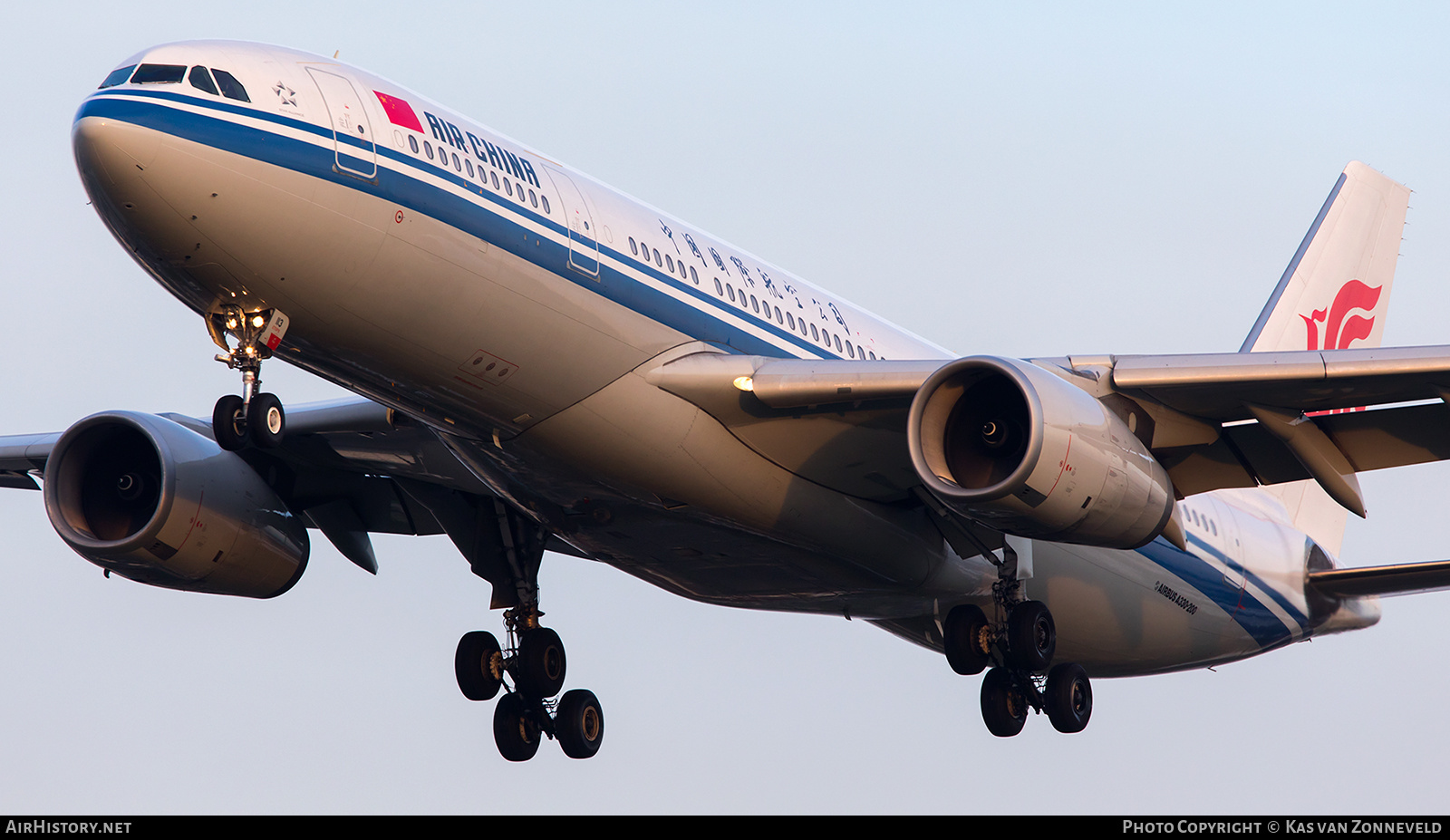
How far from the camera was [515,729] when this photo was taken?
24.1 m

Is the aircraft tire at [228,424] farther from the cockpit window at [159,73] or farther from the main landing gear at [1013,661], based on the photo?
the main landing gear at [1013,661]

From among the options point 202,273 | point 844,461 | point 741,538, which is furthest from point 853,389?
point 202,273

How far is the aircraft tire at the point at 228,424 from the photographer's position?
16281 millimetres

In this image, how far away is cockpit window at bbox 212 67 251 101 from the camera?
52.8 ft

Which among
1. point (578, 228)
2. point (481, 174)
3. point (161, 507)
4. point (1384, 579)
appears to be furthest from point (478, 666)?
point (1384, 579)

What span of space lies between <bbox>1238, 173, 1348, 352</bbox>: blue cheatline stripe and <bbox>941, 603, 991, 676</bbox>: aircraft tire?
10.5 metres

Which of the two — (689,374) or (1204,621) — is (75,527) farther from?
(1204,621)

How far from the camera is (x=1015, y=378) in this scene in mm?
17828

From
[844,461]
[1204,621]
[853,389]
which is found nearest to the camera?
[853,389]

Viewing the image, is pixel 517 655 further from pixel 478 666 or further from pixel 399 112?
pixel 399 112

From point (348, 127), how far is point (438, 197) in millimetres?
1116

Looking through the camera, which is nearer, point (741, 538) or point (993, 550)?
point (741, 538)

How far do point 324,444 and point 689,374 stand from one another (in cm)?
630

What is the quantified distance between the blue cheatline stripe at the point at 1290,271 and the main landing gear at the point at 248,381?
19973 millimetres
